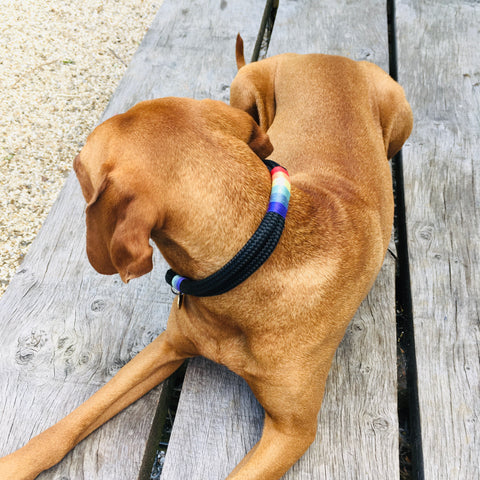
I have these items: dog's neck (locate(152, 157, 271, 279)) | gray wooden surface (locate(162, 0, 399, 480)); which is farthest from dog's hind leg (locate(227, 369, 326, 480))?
dog's neck (locate(152, 157, 271, 279))

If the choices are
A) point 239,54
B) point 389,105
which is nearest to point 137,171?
point 389,105

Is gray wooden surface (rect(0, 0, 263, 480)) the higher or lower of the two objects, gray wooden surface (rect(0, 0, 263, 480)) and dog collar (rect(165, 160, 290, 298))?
the lower

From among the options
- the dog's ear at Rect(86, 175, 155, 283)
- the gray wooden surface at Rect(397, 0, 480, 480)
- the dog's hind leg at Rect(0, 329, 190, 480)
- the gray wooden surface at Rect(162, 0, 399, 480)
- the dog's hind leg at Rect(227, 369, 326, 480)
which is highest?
the dog's ear at Rect(86, 175, 155, 283)

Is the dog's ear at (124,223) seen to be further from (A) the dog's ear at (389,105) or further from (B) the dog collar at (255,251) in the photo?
(A) the dog's ear at (389,105)

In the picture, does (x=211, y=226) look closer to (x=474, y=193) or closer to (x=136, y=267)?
(x=136, y=267)

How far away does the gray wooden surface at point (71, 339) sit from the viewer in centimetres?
183

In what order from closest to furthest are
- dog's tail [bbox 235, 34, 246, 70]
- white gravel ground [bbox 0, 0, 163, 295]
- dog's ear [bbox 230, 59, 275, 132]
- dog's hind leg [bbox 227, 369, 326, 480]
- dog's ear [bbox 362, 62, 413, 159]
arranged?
dog's hind leg [bbox 227, 369, 326, 480] < dog's ear [bbox 362, 62, 413, 159] < dog's ear [bbox 230, 59, 275, 132] < dog's tail [bbox 235, 34, 246, 70] < white gravel ground [bbox 0, 0, 163, 295]

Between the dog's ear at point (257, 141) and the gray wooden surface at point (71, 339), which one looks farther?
the gray wooden surface at point (71, 339)

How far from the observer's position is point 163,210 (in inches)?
48.3

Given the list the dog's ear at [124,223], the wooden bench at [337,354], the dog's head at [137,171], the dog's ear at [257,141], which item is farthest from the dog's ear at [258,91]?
the dog's ear at [124,223]

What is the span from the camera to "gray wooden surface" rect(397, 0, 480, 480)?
1.85 m

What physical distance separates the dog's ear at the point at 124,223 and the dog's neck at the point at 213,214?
0.28ft

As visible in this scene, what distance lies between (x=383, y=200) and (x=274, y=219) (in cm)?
85

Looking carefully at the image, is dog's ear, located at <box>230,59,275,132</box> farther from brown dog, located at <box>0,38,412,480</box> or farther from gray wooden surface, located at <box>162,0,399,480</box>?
gray wooden surface, located at <box>162,0,399,480</box>
